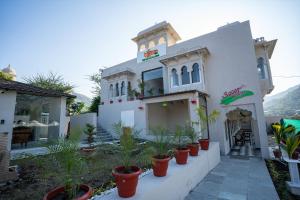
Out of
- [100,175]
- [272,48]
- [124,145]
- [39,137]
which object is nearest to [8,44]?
[39,137]

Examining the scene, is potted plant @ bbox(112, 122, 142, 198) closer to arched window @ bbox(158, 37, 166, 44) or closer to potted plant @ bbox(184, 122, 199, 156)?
potted plant @ bbox(184, 122, 199, 156)

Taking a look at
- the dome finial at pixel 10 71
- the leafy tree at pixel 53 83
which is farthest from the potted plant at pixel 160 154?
the dome finial at pixel 10 71

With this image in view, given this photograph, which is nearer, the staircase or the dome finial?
the staircase

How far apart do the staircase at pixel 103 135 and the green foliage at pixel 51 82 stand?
12002 millimetres

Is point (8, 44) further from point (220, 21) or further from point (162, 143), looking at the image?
point (220, 21)

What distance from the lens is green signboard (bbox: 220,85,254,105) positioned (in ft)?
31.3

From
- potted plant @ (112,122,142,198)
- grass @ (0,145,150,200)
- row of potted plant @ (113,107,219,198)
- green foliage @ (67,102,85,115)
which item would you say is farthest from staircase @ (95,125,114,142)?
potted plant @ (112,122,142,198)

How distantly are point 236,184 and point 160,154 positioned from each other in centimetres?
318

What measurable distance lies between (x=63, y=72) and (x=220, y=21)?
23.0 meters

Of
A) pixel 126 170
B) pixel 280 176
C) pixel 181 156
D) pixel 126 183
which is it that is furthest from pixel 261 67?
pixel 126 183

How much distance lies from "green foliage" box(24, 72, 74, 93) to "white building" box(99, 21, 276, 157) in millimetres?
11477

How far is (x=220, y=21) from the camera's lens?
11.5m

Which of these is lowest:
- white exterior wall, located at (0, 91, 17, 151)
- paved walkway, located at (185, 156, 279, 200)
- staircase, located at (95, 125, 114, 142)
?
paved walkway, located at (185, 156, 279, 200)

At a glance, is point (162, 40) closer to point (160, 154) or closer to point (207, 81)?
point (207, 81)
